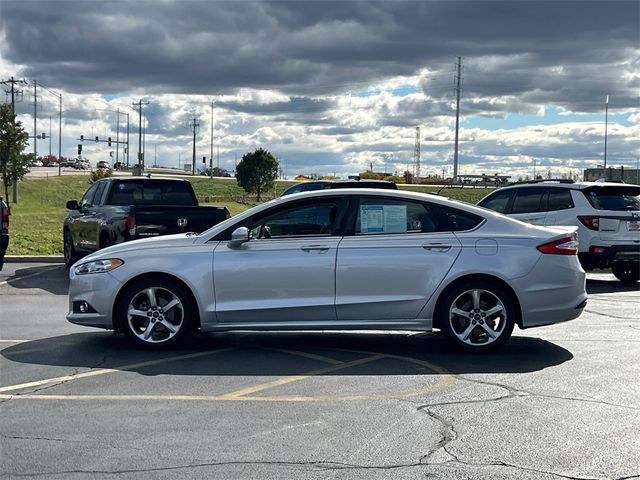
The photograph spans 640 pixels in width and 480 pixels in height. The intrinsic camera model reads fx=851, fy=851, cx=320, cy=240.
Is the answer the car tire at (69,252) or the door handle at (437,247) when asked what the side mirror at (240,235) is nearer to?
the door handle at (437,247)

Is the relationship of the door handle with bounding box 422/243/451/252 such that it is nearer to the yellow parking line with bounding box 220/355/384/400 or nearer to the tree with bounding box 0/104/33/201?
the yellow parking line with bounding box 220/355/384/400

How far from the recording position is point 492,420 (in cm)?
583

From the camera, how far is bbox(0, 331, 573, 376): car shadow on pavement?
7.52 metres

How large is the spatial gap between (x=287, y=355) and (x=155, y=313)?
135 cm

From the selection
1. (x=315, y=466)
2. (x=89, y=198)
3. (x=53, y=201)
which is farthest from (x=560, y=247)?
(x=53, y=201)

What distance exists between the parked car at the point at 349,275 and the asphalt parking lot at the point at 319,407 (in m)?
0.34

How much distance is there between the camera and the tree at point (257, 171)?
65.8 meters

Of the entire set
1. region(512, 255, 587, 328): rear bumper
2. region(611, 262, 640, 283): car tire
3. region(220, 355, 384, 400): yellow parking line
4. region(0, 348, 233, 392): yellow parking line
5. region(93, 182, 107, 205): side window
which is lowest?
region(0, 348, 233, 392): yellow parking line

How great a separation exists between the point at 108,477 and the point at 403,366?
351 centimetres

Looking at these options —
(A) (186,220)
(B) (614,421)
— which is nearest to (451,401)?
(B) (614,421)

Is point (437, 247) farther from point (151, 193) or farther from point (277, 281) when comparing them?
point (151, 193)

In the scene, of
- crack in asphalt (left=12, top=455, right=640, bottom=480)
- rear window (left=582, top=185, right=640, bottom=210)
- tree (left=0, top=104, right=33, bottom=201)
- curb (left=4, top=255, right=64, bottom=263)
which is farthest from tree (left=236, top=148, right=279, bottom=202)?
crack in asphalt (left=12, top=455, right=640, bottom=480)

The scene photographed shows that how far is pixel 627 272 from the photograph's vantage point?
15.9m

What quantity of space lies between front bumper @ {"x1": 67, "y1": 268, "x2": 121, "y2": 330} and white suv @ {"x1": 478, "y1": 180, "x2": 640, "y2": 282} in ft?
29.2
